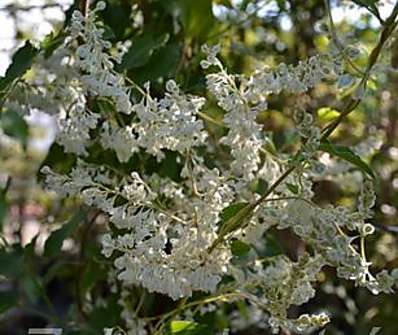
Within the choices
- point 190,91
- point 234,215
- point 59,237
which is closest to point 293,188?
point 234,215

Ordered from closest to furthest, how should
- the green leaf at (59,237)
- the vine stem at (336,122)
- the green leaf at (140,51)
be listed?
1. the vine stem at (336,122)
2. the green leaf at (140,51)
3. the green leaf at (59,237)

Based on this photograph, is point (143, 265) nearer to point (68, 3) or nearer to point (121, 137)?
point (121, 137)

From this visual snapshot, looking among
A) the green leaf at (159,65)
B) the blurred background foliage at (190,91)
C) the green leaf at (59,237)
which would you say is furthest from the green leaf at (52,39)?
the green leaf at (59,237)

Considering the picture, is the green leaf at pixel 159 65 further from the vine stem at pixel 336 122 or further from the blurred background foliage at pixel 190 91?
the vine stem at pixel 336 122

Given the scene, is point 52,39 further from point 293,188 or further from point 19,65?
point 293,188

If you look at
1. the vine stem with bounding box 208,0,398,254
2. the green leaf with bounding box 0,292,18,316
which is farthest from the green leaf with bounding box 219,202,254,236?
the green leaf with bounding box 0,292,18,316

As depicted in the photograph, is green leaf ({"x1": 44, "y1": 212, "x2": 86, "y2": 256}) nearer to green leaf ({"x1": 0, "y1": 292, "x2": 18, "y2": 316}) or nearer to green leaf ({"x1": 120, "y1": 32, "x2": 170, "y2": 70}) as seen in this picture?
green leaf ({"x1": 0, "y1": 292, "x2": 18, "y2": 316})
